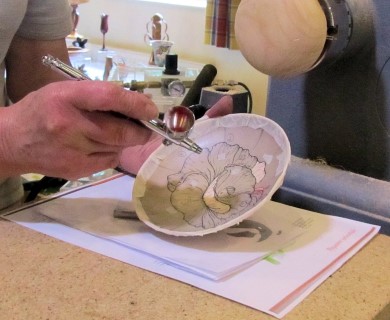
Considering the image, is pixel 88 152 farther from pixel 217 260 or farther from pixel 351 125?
pixel 351 125

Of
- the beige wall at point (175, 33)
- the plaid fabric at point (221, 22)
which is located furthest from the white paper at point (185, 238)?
the plaid fabric at point (221, 22)

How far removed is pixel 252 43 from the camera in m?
0.65

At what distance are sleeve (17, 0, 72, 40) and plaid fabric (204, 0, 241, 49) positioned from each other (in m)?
0.56

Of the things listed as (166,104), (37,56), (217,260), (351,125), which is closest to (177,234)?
(217,260)

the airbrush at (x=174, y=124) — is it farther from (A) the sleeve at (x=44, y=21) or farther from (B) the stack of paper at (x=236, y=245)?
(A) the sleeve at (x=44, y=21)

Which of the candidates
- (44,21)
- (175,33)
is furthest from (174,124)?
(175,33)

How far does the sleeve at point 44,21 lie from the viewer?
872 mm

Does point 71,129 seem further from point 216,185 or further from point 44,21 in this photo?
point 44,21

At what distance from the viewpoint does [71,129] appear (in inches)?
21.8

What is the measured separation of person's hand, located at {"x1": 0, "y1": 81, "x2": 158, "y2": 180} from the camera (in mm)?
536

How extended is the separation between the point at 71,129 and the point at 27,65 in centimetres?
39

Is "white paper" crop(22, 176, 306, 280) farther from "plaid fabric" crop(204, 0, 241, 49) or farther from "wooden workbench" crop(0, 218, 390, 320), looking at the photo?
"plaid fabric" crop(204, 0, 241, 49)

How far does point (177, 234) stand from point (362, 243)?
7.8 inches

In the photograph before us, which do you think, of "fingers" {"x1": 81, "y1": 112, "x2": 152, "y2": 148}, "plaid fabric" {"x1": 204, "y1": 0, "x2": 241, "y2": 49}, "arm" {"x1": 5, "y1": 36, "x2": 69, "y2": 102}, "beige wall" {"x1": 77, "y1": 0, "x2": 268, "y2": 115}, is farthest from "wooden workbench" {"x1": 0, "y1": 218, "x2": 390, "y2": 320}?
"plaid fabric" {"x1": 204, "y1": 0, "x2": 241, "y2": 49}
